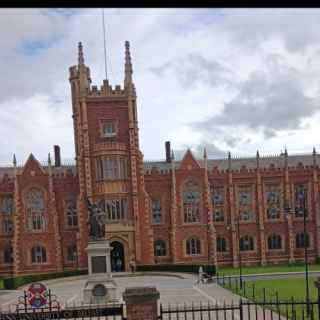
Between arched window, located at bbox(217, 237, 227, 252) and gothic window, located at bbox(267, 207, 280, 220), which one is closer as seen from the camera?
arched window, located at bbox(217, 237, 227, 252)

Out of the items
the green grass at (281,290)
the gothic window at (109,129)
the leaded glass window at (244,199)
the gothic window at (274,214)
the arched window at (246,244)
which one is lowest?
the arched window at (246,244)

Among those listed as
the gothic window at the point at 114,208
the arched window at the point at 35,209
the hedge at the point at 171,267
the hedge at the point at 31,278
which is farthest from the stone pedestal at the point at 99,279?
the arched window at the point at 35,209

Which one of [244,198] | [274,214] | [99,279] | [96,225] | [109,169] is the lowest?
[274,214]

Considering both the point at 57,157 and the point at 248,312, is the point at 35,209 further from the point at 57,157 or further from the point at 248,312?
the point at 248,312

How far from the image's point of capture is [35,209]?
53.1 meters

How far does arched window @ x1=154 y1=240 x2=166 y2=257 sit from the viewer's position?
53969mm

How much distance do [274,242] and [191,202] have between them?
30.7 feet

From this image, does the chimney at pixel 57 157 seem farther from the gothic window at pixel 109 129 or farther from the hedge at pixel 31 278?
the hedge at pixel 31 278

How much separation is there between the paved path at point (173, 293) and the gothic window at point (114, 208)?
6255 mm

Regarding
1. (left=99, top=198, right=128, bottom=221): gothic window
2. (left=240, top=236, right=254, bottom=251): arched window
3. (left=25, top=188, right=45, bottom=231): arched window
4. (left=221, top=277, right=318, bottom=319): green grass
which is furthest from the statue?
(left=240, top=236, right=254, bottom=251): arched window

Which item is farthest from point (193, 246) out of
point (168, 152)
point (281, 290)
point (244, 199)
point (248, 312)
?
point (248, 312)

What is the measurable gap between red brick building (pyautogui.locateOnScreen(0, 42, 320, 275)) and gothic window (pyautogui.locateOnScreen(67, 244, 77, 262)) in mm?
96

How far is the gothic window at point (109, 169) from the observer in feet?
169

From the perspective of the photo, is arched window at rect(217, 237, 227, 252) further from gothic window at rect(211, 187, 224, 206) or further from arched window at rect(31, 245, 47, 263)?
arched window at rect(31, 245, 47, 263)
